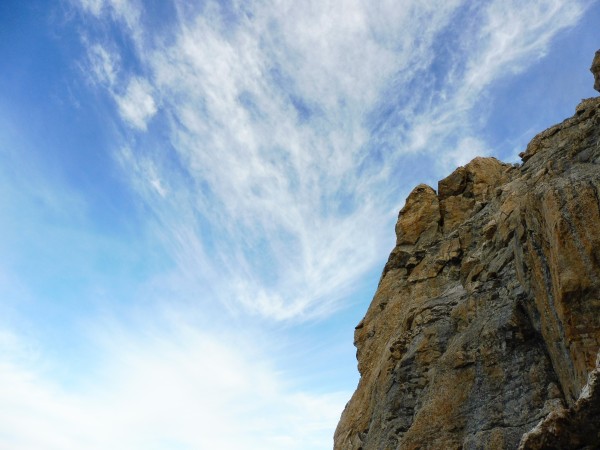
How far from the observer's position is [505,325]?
22078mm

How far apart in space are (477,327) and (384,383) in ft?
27.2

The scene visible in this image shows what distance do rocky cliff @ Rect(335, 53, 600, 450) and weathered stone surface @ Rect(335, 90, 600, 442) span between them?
0.06 meters

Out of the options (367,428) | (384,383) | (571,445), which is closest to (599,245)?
Result: (571,445)

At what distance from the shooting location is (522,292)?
2250 cm

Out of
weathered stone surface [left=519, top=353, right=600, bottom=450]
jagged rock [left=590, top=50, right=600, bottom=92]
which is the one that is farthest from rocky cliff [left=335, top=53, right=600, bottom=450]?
jagged rock [left=590, top=50, right=600, bottom=92]

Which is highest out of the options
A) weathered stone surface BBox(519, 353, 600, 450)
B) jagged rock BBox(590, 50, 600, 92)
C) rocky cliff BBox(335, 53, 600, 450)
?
jagged rock BBox(590, 50, 600, 92)

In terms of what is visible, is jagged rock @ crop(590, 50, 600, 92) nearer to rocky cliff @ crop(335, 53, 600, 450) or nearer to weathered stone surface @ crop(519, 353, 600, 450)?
rocky cliff @ crop(335, 53, 600, 450)

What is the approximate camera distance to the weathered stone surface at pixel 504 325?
16938mm

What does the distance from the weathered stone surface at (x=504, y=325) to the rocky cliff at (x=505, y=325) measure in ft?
0.18

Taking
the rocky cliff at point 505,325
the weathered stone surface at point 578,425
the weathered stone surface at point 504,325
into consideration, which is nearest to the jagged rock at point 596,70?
the rocky cliff at point 505,325

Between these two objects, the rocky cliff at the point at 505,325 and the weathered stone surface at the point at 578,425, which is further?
the rocky cliff at the point at 505,325

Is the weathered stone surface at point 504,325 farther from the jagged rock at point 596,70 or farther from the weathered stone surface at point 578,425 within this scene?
the jagged rock at point 596,70

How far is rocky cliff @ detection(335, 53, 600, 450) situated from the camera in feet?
55.5

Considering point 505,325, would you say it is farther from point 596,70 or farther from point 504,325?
point 596,70
